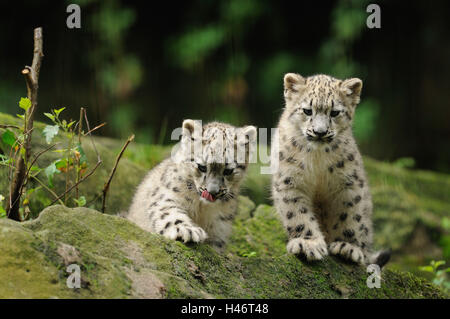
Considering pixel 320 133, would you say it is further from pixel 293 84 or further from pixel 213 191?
pixel 213 191

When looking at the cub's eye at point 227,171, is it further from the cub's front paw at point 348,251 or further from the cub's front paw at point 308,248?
the cub's front paw at point 348,251

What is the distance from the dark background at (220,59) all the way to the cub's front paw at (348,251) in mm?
7035

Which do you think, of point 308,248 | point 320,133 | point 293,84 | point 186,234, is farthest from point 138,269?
point 293,84

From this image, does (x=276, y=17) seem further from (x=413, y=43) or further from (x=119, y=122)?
(x=119, y=122)

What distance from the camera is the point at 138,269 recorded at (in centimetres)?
420

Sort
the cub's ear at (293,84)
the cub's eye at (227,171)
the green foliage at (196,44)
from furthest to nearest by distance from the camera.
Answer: the green foliage at (196,44), the cub's ear at (293,84), the cub's eye at (227,171)

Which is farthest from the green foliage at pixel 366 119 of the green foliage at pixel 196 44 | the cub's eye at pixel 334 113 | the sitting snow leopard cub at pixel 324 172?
the cub's eye at pixel 334 113

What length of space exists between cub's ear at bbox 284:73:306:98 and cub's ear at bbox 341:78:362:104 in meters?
0.42

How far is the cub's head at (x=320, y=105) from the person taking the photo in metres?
5.80

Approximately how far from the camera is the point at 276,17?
528 inches

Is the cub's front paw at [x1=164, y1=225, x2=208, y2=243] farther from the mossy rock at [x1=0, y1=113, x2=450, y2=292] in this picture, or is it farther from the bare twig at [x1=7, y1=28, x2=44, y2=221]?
the mossy rock at [x1=0, y1=113, x2=450, y2=292]

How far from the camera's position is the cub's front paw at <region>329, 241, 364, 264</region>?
577 cm

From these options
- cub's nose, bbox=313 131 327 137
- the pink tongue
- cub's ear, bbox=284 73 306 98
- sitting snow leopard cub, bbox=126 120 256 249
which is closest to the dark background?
cub's ear, bbox=284 73 306 98

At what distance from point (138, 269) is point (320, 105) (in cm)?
256
